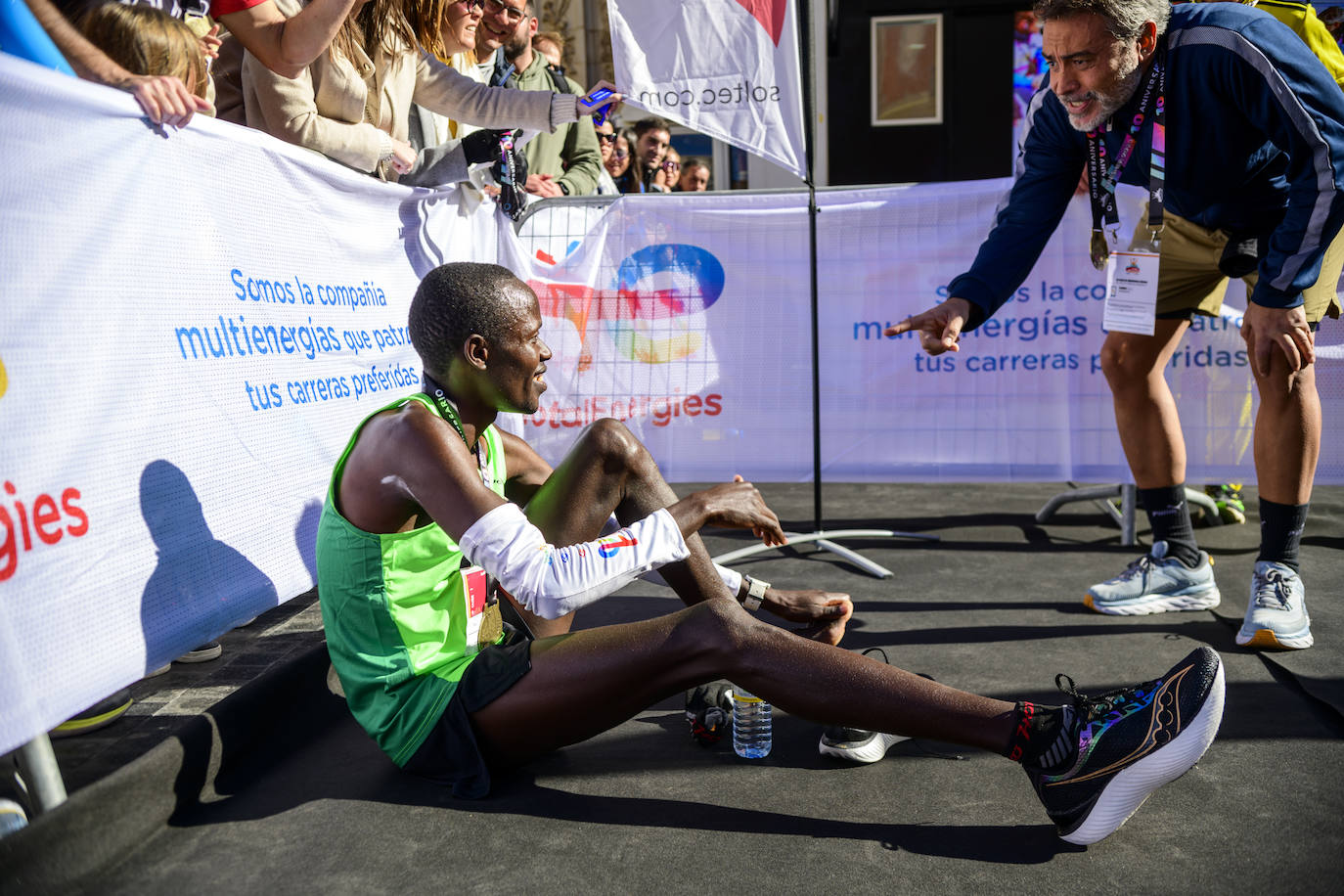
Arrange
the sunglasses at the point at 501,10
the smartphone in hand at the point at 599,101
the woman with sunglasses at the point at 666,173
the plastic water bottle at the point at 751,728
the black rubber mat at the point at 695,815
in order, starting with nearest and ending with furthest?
the black rubber mat at the point at 695,815, the plastic water bottle at the point at 751,728, the smartphone in hand at the point at 599,101, the sunglasses at the point at 501,10, the woman with sunglasses at the point at 666,173

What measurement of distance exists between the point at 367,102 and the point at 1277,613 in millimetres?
3626

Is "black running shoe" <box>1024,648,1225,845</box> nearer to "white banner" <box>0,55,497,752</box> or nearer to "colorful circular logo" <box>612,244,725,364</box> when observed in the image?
"white banner" <box>0,55,497,752</box>

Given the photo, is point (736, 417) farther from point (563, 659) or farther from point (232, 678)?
point (563, 659)

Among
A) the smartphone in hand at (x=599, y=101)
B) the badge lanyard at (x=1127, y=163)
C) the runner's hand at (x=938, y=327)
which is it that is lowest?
the runner's hand at (x=938, y=327)

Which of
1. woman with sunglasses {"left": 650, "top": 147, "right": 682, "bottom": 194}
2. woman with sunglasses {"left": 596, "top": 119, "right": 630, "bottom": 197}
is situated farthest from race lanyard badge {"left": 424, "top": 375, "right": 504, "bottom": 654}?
woman with sunglasses {"left": 650, "top": 147, "right": 682, "bottom": 194}

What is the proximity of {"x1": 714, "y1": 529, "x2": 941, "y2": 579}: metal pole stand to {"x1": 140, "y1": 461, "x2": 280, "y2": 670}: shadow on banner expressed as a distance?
1922mm

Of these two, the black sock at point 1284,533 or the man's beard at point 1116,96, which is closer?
the man's beard at point 1116,96

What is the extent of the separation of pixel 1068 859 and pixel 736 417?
3.17m

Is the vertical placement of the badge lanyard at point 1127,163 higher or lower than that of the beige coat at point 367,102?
lower

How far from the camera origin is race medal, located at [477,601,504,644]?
2.53 m

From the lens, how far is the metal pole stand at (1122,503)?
4.45 metres

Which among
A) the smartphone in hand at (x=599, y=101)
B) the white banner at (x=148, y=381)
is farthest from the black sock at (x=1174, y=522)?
the white banner at (x=148, y=381)

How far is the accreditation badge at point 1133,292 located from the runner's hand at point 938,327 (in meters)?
0.63

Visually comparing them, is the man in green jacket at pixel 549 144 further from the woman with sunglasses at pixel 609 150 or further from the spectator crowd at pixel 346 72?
the woman with sunglasses at pixel 609 150
